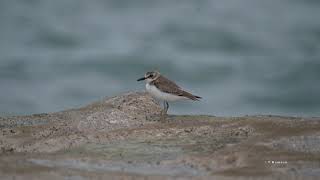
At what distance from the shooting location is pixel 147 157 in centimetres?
904

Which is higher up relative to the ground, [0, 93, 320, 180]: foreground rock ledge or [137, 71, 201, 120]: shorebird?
[137, 71, 201, 120]: shorebird

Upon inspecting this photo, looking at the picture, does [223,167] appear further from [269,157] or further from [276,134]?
[276,134]

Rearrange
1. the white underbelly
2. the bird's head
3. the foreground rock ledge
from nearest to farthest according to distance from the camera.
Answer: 1. the foreground rock ledge
2. the white underbelly
3. the bird's head

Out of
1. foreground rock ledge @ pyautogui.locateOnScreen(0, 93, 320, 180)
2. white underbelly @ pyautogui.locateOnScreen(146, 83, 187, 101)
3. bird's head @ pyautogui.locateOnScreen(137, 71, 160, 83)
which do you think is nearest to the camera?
foreground rock ledge @ pyautogui.locateOnScreen(0, 93, 320, 180)

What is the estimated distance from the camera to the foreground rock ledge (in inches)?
326

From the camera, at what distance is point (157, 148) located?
948 centimetres

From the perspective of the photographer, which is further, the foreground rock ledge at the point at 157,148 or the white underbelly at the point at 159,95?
the white underbelly at the point at 159,95

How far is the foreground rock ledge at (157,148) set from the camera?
827cm

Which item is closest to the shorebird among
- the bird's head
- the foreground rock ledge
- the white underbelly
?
the white underbelly

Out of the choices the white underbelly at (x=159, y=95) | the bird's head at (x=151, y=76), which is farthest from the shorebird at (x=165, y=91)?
the bird's head at (x=151, y=76)

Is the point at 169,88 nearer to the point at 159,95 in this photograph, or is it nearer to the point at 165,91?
the point at 165,91

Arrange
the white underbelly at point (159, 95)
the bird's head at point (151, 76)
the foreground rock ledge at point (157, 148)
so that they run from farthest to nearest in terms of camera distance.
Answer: the bird's head at point (151, 76) → the white underbelly at point (159, 95) → the foreground rock ledge at point (157, 148)

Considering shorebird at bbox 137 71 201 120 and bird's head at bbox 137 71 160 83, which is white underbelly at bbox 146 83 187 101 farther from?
bird's head at bbox 137 71 160 83

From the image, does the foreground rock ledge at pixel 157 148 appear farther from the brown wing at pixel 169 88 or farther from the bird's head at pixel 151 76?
the bird's head at pixel 151 76
